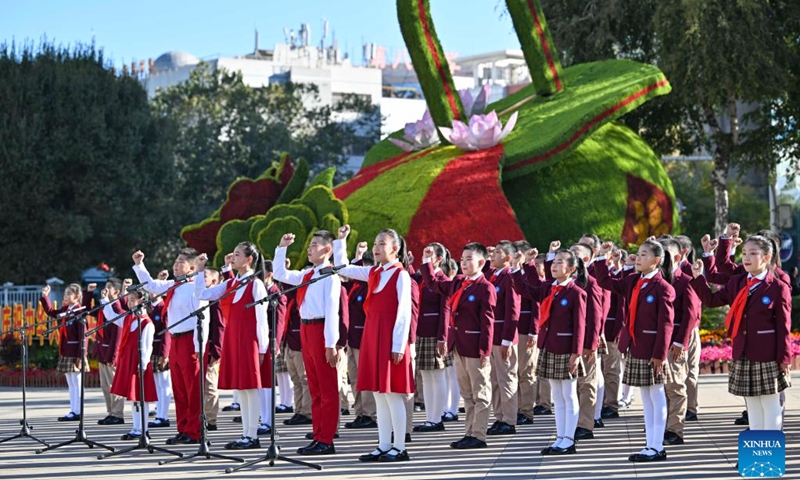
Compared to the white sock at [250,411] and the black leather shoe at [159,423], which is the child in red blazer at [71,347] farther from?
the white sock at [250,411]

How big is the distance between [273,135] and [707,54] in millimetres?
17373

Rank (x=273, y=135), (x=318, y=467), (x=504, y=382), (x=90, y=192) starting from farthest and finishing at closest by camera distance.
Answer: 1. (x=273, y=135)
2. (x=90, y=192)
3. (x=504, y=382)
4. (x=318, y=467)

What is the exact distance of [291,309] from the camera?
1299 cm

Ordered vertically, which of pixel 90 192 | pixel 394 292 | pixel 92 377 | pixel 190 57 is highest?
pixel 190 57

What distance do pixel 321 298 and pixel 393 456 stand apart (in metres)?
1.37

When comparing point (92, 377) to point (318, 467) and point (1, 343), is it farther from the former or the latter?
point (318, 467)

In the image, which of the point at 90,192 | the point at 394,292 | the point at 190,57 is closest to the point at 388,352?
the point at 394,292

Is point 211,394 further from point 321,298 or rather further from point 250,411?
point 321,298

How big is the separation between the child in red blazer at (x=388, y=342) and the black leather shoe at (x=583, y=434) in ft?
5.95

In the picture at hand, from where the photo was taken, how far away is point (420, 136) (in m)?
19.8

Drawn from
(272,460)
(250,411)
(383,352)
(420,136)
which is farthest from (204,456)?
(420,136)

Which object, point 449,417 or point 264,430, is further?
point 449,417

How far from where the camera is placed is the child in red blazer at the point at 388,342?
9367 millimetres

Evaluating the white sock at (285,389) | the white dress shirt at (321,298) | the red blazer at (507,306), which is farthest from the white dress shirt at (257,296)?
the white sock at (285,389)
